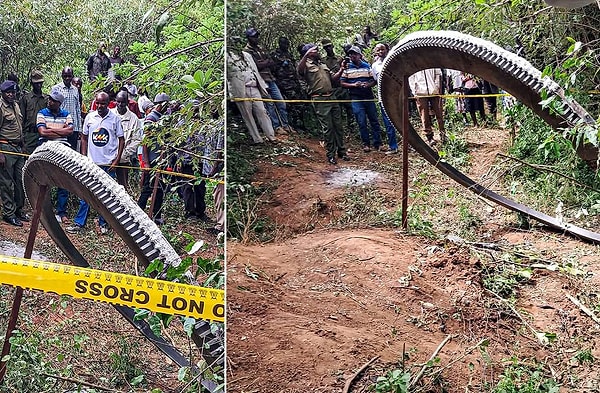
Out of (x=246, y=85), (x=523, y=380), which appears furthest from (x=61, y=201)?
(x=523, y=380)

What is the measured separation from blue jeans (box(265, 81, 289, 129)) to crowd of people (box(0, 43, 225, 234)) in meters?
0.25

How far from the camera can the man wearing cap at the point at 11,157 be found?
2.26m

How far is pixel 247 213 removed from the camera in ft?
6.33

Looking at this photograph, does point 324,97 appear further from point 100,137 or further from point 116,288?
point 116,288

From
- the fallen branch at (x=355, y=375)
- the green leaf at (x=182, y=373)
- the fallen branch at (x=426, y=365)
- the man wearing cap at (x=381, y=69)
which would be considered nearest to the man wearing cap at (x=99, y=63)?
the man wearing cap at (x=381, y=69)

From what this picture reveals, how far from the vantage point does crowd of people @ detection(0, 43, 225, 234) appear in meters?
2.14

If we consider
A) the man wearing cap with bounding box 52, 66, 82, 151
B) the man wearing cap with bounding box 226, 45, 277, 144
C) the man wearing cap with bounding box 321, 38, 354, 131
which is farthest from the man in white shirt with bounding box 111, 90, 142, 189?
the man wearing cap with bounding box 321, 38, 354, 131

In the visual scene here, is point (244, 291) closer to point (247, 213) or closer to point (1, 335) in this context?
point (247, 213)

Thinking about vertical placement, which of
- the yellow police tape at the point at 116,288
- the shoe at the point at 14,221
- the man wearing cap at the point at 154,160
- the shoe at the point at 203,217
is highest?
the man wearing cap at the point at 154,160

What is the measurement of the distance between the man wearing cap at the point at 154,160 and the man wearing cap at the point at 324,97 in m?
0.56

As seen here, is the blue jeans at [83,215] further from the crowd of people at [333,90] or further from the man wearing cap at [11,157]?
the crowd of people at [333,90]

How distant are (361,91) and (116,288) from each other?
3.35 ft

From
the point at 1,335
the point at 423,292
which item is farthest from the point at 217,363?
the point at 1,335

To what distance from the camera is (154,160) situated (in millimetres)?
2174
